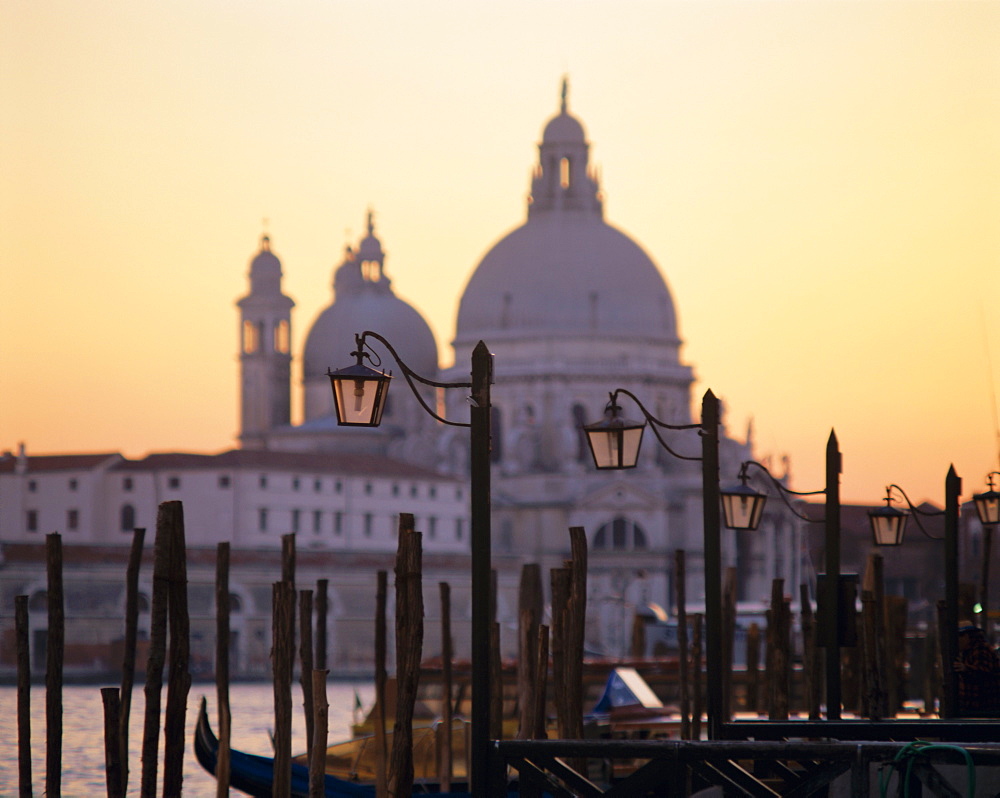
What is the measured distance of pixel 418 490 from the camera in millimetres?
62188

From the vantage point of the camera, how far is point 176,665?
1321 cm

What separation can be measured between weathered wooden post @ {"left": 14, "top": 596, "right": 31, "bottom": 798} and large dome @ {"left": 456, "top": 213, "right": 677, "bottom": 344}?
173 ft

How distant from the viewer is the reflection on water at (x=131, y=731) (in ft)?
79.6

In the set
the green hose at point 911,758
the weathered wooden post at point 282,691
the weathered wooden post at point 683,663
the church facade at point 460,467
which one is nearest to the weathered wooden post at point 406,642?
the weathered wooden post at point 282,691

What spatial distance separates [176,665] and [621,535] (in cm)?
5317

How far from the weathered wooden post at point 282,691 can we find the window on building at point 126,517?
1631 inches

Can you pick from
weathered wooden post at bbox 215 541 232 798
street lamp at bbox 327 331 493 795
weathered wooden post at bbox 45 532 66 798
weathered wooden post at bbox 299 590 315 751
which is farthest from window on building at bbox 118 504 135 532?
street lamp at bbox 327 331 493 795

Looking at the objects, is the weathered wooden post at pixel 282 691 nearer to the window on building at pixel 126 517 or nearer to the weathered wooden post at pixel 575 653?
the weathered wooden post at pixel 575 653

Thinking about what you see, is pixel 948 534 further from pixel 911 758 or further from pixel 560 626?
pixel 911 758

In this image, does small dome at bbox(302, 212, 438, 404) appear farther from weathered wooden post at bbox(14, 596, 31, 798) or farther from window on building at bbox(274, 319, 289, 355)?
weathered wooden post at bbox(14, 596, 31, 798)

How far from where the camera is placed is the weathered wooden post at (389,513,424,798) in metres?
11.2

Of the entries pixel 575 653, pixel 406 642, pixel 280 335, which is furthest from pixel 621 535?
pixel 406 642

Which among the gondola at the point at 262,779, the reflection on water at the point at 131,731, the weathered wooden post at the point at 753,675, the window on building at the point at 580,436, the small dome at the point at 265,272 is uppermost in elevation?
the small dome at the point at 265,272

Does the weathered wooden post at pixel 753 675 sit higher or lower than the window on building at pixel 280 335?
lower
